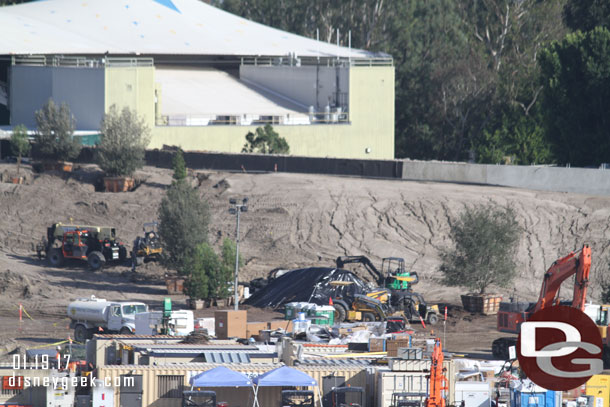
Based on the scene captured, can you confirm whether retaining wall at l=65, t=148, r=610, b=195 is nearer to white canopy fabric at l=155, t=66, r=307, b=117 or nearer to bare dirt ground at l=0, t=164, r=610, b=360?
bare dirt ground at l=0, t=164, r=610, b=360

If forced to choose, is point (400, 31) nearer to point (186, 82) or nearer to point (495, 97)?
point (495, 97)

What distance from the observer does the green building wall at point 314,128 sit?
259ft

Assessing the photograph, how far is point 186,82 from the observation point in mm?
90438

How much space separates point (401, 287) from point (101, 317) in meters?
12.7

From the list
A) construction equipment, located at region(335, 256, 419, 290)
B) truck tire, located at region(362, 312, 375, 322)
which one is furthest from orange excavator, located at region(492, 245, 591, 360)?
construction equipment, located at region(335, 256, 419, 290)

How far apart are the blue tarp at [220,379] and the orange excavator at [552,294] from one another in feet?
33.0

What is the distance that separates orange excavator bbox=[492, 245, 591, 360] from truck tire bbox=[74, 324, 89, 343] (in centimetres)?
1407

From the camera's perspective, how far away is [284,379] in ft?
103

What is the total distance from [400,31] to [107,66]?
33.4 meters

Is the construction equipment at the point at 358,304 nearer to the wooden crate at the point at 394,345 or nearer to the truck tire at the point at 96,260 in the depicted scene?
the wooden crate at the point at 394,345

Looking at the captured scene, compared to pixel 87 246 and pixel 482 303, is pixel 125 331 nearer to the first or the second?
pixel 87 246

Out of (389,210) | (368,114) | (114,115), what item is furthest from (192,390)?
(368,114)

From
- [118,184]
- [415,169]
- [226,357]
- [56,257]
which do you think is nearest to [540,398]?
[226,357]

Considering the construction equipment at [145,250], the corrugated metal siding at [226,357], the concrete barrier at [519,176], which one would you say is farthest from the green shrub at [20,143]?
the corrugated metal siding at [226,357]
